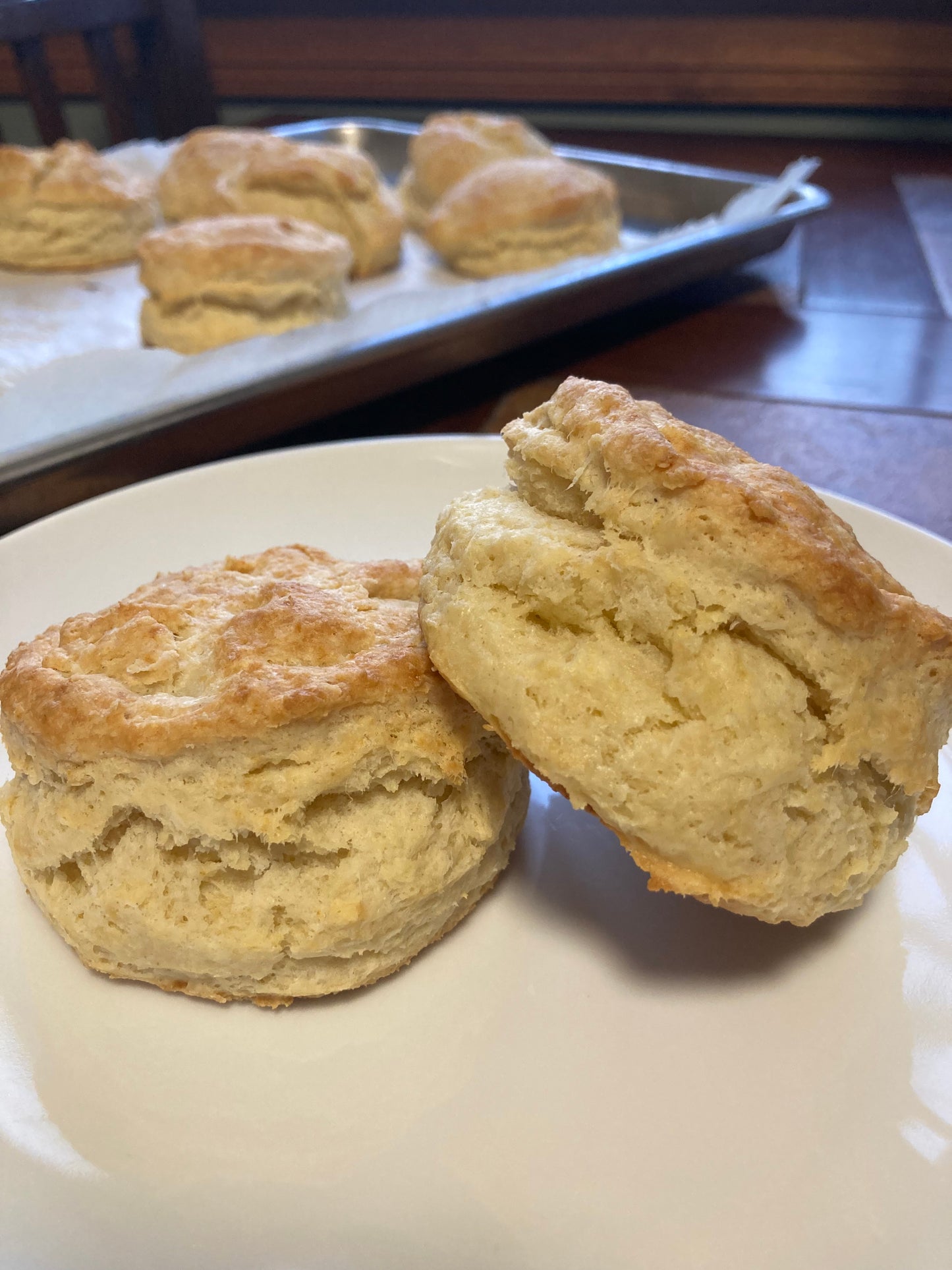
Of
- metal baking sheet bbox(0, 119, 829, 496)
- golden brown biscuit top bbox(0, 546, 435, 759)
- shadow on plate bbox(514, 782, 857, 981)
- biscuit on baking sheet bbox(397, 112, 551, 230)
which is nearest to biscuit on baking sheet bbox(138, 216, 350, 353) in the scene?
metal baking sheet bbox(0, 119, 829, 496)

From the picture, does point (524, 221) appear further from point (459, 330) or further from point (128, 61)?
point (128, 61)

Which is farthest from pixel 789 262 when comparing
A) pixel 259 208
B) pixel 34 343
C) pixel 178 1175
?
pixel 178 1175

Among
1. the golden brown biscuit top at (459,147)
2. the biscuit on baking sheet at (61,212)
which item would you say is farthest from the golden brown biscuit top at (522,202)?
the biscuit on baking sheet at (61,212)

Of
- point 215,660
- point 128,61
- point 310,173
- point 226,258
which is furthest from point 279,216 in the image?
point 128,61

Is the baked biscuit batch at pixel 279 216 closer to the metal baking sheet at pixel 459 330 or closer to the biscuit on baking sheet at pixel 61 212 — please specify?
the biscuit on baking sheet at pixel 61 212

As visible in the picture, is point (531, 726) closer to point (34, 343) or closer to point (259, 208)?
point (34, 343)

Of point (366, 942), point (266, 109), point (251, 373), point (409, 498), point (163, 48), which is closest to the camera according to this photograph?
point (366, 942)
